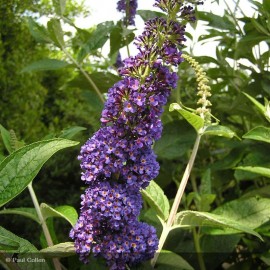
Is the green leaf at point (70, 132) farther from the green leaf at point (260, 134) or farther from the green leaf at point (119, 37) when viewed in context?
the green leaf at point (119, 37)

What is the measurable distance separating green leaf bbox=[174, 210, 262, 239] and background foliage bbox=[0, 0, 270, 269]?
4 centimetres

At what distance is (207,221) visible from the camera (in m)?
1.47

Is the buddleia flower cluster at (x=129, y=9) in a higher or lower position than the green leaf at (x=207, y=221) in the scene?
higher

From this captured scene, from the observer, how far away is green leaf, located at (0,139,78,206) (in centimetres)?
119

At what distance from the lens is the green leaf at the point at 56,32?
7.83ft

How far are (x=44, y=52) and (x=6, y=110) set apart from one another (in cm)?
87

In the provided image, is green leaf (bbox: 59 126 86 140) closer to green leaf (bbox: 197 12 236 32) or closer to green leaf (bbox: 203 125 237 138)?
green leaf (bbox: 203 125 237 138)

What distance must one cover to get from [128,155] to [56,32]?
4.14 ft

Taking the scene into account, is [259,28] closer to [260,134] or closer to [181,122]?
[181,122]

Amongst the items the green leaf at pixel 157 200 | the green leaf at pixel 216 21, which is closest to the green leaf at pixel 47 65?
the green leaf at pixel 216 21

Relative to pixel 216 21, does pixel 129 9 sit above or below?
above

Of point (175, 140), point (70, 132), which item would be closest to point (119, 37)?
point (175, 140)

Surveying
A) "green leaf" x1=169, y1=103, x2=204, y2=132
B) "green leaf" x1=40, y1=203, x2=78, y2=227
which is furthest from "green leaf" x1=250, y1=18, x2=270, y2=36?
"green leaf" x1=40, y1=203, x2=78, y2=227

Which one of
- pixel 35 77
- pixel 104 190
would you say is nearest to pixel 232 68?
pixel 104 190
